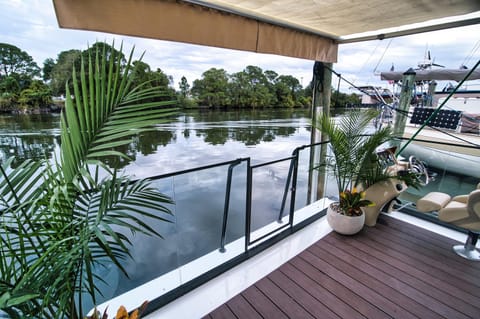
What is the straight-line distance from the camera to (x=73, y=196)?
2.69 ft

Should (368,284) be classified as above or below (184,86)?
below

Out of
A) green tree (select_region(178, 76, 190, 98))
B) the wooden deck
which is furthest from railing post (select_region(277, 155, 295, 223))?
green tree (select_region(178, 76, 190, 98))

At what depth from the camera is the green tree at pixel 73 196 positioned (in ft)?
2.44

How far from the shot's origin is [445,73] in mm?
4238

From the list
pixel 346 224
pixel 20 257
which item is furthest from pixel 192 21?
pixel 346 224

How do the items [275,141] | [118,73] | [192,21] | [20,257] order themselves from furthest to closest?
[275,141], [192,21], [118,73], [20,257]

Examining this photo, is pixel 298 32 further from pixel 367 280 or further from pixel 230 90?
pixel 230 90

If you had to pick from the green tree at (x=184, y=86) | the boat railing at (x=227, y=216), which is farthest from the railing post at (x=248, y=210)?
the green tree at (x=184, y=86)

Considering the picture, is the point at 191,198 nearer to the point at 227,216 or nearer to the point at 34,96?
the point at 227,216

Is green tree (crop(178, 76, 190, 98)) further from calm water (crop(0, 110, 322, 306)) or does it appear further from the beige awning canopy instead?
the beige awning canopy

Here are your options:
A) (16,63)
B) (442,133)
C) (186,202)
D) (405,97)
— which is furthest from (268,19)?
(442,133)

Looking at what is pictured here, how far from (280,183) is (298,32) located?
1.62m

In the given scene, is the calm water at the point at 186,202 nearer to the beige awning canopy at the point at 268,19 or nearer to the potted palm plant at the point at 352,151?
the potted palm plant at the point at 352,151

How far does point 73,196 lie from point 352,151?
235cm
